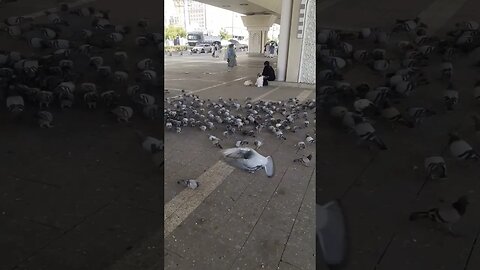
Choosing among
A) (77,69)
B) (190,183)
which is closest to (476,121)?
(77,69)

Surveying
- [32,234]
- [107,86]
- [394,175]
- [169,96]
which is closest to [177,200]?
[32,234]

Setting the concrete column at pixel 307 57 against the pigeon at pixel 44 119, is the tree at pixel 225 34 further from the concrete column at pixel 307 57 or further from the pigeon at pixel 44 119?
the pigeon at pixel 44 119

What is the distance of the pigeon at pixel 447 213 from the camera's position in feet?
2.60

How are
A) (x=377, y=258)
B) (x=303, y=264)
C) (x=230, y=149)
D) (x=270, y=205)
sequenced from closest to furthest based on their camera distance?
(x=377, y=258), (x=303, y=264), (x=270, y=205), (x=230, y=149)

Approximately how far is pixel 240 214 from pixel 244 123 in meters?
2.84

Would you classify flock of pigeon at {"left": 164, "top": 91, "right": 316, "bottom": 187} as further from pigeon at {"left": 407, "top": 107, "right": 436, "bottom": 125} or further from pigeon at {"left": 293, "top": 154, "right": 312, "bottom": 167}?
pigeon at {"left": 407, "top": 107, "right": 436, "bottom": 125}

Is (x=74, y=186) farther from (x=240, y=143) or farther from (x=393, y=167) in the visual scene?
(x=240, y=143)

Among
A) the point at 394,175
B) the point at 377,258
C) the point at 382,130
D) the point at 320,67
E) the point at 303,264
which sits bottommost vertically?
the point at 303,264

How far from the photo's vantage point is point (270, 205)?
2.68m

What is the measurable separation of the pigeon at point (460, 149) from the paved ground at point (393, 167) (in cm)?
1

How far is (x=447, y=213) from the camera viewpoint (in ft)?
2.67

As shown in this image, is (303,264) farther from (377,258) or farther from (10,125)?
(10,125)

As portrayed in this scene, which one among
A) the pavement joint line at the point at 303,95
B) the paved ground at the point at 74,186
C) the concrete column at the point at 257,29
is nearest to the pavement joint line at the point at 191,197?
the paved ground at the point at 74,186

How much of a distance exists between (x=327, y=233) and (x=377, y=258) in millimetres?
175
